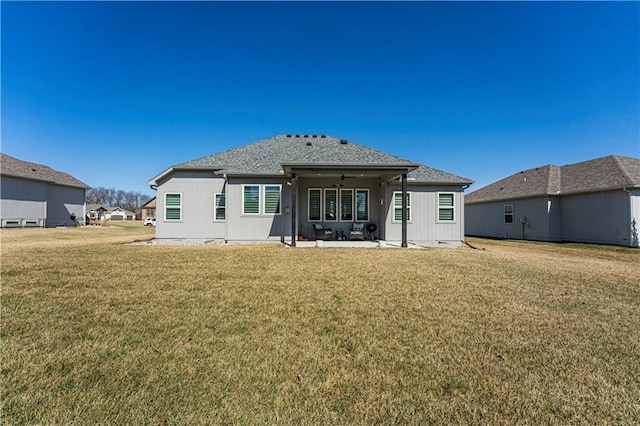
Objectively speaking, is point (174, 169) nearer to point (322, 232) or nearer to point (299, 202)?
point (299, 202)

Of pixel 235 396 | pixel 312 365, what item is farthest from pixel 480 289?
pixel 235 396

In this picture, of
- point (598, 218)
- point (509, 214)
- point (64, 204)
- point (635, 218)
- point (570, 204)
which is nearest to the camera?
point (635, 218)

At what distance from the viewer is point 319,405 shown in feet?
6.67

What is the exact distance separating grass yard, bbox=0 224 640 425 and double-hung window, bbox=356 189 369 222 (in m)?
7.75

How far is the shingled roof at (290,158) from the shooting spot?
12.6m

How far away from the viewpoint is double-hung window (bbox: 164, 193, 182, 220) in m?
13.2

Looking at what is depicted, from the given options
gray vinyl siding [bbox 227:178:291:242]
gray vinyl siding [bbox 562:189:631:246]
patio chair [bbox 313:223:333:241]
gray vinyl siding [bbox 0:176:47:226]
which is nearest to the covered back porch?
patio chair [bbox 313:223:333:241]

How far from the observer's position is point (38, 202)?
22.7 m

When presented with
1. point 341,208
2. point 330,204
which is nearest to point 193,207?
point 330,204

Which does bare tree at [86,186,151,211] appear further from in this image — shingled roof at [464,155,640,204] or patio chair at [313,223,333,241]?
shingled roof at [464,155,640,204]

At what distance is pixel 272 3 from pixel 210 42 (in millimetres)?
4035

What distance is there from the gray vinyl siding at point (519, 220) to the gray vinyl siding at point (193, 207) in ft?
64.8

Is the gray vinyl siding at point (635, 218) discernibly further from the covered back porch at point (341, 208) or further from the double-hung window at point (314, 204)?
the double-hung window at point (314, 204)

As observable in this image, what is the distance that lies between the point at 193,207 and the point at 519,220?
2144 centimetres
